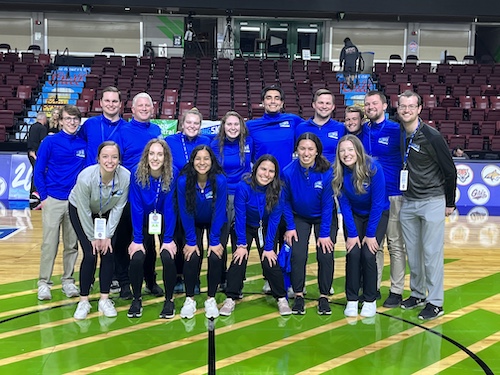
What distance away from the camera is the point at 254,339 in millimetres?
3807

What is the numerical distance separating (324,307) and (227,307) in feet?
2.57

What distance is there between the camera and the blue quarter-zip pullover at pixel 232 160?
4504mm

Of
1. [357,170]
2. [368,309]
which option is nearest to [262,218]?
[357,170]

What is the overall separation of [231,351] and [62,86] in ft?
45.1

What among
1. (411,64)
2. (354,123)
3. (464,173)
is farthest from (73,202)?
(411,64)

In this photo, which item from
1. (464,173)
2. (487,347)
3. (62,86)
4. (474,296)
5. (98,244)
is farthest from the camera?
(62,86)

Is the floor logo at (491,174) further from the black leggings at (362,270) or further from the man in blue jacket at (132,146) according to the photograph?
the man in blue jacket at (132,146)

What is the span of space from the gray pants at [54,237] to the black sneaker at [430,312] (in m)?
2.97

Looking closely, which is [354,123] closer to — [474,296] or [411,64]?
[474,296]

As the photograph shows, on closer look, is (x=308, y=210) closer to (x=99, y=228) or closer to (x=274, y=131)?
(x=274, y=131)

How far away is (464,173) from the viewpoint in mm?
10047

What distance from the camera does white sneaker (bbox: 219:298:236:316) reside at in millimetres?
4293

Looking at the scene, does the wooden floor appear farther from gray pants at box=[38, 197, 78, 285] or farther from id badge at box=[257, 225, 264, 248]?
id badge at box=[257, 225, 264, 248]

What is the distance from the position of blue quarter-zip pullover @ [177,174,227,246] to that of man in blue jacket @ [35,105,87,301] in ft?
3.43
